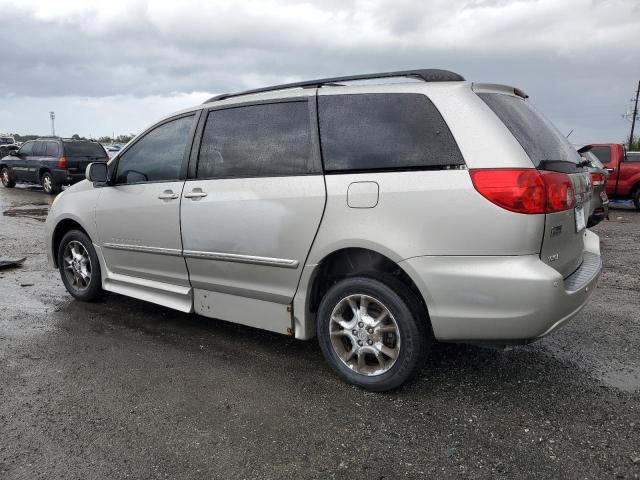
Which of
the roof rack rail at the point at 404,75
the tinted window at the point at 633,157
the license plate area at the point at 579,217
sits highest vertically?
the roof rack rail at the point at 404,75

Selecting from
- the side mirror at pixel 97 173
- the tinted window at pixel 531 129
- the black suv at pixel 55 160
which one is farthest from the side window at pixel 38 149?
the tinted window at pixel 531 129

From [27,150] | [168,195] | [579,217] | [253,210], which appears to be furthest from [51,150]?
[579,217]

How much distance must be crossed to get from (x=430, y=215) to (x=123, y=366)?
2340 mm

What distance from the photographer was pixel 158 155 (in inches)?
176

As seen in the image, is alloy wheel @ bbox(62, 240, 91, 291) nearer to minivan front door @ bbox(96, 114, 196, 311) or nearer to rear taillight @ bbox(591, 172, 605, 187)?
minivan front door @ bbox(96, 114, 196, 311)

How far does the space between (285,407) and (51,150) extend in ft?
54.7

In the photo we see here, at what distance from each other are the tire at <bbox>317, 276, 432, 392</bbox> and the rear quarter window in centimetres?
1571

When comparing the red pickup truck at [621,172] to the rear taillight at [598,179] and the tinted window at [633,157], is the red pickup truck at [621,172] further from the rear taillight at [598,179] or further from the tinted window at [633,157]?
the rear taillight at [598,179]

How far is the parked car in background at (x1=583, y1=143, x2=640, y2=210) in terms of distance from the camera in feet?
46.3

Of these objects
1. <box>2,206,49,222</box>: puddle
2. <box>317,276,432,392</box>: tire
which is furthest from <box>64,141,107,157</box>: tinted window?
<box>317,276,432,392</box>: tire

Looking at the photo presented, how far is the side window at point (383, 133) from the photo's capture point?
120 inches

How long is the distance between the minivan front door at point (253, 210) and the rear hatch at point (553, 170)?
1.16m

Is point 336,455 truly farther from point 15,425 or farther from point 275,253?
point 15,425

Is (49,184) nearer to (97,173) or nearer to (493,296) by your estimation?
(97,173)
